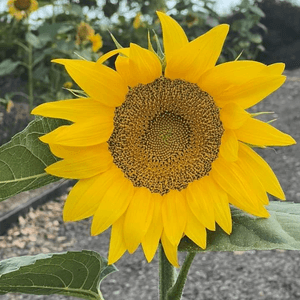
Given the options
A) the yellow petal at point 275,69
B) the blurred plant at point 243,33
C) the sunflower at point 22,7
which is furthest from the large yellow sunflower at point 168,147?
the blurred plant at point 243,33

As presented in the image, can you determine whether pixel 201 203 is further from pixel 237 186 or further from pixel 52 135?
pixel 52 135

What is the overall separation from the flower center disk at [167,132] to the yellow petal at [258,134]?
0.03 m

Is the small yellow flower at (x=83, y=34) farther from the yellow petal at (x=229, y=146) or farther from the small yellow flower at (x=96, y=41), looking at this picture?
the yellow petal at (x=229, y=146)

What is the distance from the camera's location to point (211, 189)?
1.76 feet

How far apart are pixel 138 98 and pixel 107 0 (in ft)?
13.1

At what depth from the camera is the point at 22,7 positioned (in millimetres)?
3178

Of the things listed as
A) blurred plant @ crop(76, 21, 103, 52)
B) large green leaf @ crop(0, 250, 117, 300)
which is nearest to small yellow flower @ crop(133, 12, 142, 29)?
blurred plant @ crop(76, 21, 103, 52)

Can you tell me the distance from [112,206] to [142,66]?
130 mm

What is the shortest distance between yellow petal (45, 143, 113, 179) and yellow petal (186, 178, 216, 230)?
8cm

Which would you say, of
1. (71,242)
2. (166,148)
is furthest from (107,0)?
(166,148)

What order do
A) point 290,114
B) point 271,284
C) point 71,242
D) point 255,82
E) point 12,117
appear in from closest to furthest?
point 255,82, point 271,284, point 71,242, point 12,117, point 290,114

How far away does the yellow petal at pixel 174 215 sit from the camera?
20.4 inches

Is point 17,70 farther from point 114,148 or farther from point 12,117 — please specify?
point 114,148

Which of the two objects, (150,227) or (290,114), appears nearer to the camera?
(150,227)
